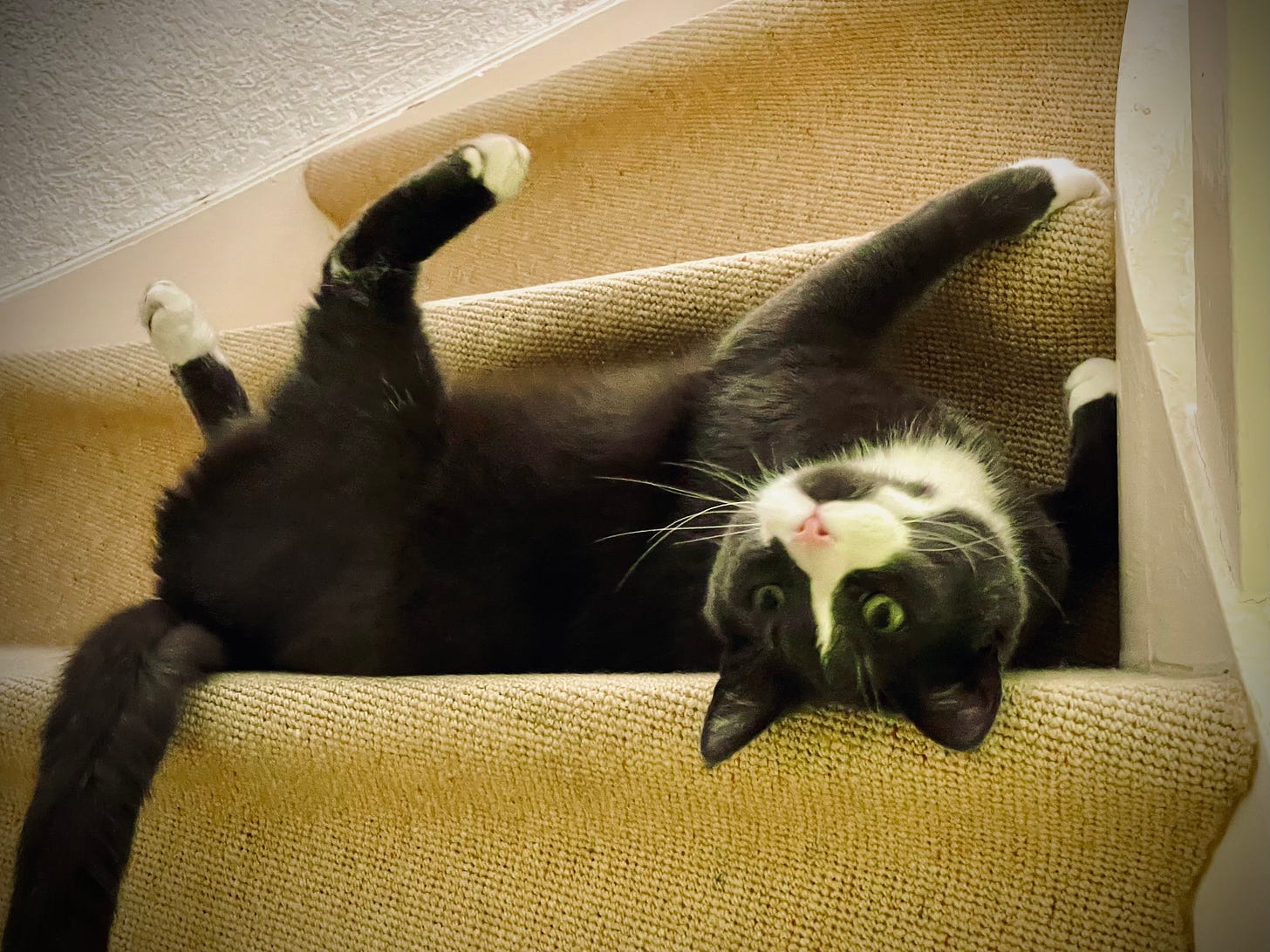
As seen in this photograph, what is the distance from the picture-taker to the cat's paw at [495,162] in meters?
1.08

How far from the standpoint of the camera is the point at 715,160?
1.59 m

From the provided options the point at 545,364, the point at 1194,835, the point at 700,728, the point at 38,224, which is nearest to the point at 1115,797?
the point at 1194,835

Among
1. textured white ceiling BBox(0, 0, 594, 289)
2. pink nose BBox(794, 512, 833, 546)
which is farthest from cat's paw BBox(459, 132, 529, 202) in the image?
textured white ceiling BBox(0, 0, 594, 289)

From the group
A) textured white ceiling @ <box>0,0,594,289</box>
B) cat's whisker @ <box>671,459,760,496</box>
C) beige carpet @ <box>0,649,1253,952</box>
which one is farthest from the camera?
textured white ceiling @ <box>0,0,594,289</box>

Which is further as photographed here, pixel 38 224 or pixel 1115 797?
pixel 38 224

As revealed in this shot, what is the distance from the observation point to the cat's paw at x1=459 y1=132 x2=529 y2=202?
3.53 ft

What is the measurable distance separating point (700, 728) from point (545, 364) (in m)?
0.64

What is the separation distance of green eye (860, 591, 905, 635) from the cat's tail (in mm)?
665

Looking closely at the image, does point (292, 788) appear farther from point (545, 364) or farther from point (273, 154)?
point (273, 154)

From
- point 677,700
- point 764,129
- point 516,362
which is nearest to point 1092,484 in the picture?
point 677,700

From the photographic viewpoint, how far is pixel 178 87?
1.83m

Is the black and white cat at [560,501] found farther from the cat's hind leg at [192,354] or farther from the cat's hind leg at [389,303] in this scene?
the cat's hind leg at [192,354]

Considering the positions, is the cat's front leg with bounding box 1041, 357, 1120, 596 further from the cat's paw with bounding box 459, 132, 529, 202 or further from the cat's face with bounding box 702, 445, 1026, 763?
the cat's paw with bounding box 459, 132, 529, 202

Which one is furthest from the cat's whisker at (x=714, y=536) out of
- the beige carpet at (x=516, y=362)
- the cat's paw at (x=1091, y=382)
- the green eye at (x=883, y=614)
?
the cat's paw at (x=1091, y=382)
